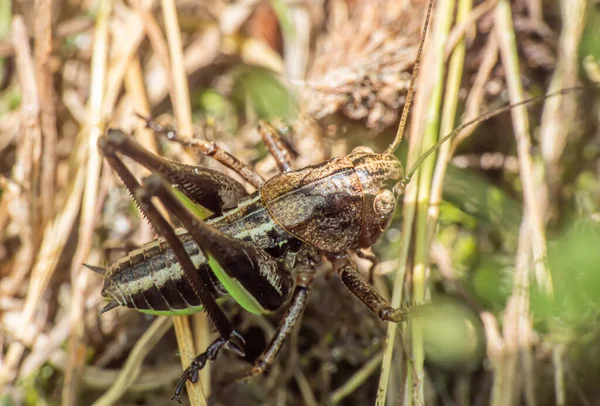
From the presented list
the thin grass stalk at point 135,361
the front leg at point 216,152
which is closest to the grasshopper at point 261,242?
the front leg at point 216,152

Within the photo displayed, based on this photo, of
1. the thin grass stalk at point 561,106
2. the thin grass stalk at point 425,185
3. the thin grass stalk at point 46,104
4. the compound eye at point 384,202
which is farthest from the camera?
the thin grass stalk at point 46,104

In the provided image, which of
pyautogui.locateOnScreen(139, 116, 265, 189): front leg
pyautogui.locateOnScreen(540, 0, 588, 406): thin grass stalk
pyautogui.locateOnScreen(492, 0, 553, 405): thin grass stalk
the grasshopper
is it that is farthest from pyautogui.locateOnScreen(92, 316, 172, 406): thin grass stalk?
pyautogui.locateOnScreen(540, 0, 588, 406): thin grass stalk

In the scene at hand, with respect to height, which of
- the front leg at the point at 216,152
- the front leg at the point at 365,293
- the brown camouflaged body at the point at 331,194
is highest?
the front leg at the point at 216,152

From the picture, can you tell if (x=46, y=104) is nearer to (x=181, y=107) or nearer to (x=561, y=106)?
(x=181, y=107)

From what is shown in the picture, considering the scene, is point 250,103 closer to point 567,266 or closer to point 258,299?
point 258,299

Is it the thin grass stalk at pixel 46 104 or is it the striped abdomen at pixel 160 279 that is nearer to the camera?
the striped abdomen at pixel 160 279

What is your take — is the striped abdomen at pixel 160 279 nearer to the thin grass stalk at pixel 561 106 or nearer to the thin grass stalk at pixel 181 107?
the thin grass stalk at pixel 181 107

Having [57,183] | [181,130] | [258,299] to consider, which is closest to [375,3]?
[181,130]
